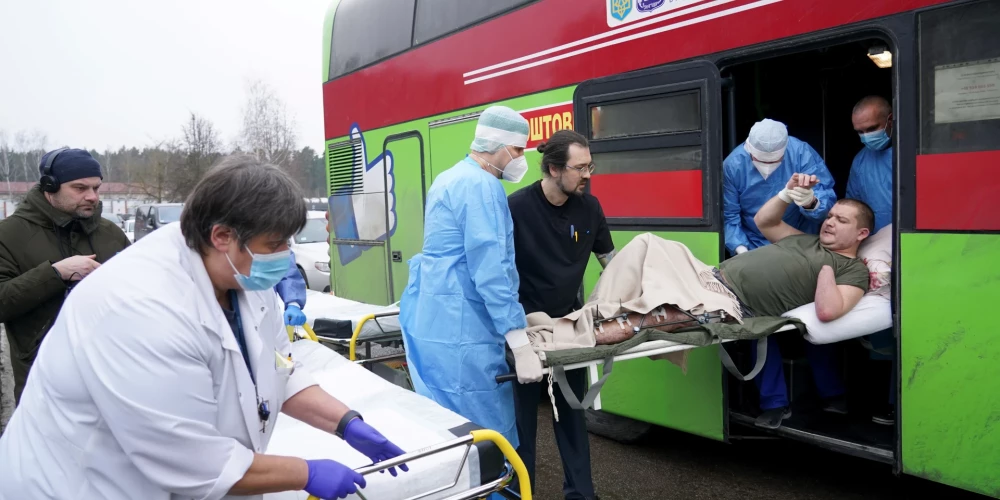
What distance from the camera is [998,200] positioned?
8.87 ft

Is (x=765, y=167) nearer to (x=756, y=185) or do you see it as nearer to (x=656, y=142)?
(x=756, y=185)

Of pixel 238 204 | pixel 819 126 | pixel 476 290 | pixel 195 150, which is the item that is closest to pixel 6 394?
Answer: pixel 476 290

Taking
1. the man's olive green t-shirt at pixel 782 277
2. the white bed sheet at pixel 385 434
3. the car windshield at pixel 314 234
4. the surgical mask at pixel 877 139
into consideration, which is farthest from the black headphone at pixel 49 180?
the car windshield at pixel 314 234

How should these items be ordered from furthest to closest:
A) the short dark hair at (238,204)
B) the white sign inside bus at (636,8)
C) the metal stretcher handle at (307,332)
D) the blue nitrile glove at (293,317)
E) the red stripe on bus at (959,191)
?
the metal stretcher handle at (307,332) → the blue nitrile glove at (293,317) → the white sign inside bus at (636,8) → the red stripe on bus at (959,191) → the short dark hair at (238,204)

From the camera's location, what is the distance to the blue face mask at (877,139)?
377 cm

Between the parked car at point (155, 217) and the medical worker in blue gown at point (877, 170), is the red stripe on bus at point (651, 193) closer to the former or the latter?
the medical worker in blue gown at point (877, 170)

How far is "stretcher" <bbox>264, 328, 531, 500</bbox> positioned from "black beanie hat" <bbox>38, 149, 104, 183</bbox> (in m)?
1.38

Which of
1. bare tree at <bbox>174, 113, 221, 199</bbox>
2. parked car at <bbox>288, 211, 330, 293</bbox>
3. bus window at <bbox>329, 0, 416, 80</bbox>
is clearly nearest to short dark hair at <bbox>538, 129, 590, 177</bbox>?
bus window at <bbox>329, 0, 416, 80</bbox>

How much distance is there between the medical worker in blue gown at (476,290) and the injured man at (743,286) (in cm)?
22

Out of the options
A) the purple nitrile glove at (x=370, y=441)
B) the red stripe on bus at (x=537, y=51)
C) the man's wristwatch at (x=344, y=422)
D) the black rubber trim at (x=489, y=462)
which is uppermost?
the red stripe on bus at (x=537, y=51)

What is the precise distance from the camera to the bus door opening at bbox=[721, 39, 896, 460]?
3921 millimetres

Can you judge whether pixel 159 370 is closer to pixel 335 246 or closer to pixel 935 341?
pixel 935 341

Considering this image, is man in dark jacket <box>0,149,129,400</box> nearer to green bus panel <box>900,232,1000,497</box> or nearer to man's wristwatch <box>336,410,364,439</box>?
man's wristwatch <box>336,410,364,439</box>

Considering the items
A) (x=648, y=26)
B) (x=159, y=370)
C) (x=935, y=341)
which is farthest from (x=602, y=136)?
(x=159, y=370)
